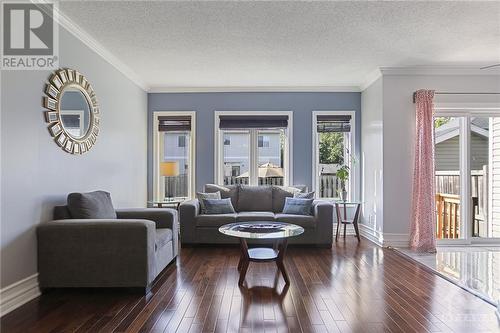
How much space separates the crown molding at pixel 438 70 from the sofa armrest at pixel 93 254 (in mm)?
4299

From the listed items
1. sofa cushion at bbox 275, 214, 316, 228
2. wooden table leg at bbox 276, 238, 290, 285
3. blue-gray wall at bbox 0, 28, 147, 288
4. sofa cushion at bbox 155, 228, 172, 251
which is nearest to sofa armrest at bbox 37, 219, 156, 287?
blue-gray wall at bbox 0, 28, 147, 288

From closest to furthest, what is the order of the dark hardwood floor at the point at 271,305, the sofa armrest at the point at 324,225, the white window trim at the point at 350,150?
the dark hardwood floor at the point at 271,305 → the sofa armrest at the point at 324,225 → the white window trim at the point at 350,150

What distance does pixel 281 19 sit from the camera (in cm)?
359

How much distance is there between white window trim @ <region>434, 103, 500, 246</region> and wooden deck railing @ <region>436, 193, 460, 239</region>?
0.22ft

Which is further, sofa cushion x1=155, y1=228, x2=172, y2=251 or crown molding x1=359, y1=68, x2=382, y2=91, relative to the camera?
crown molding x1=359, y1=68, x2=382, y2=91

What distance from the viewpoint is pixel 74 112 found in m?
3.80

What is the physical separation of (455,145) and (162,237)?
15.1 ft

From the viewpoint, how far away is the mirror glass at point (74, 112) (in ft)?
11.8

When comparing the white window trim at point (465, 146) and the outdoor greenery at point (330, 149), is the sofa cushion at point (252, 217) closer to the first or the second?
the outdoor greenery at point (330, 149)

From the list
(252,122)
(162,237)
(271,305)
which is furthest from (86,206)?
(252,122)

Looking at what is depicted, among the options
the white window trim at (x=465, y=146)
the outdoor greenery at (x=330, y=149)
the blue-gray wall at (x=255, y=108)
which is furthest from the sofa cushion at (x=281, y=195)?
the white window trim at (x=465, y=146)

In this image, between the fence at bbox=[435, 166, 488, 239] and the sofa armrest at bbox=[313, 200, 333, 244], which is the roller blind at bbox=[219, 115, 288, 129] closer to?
the sofa armrest at bbox=[313, 200, 333, 244]

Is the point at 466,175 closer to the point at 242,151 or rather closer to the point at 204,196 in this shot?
the point at 242,151

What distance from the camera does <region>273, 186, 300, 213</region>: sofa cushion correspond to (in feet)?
19.4
